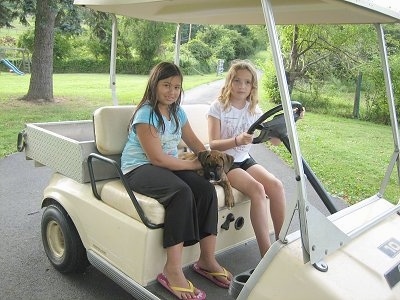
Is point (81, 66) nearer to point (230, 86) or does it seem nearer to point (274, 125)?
point (230, 86)

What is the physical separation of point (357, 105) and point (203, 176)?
940 centimetres

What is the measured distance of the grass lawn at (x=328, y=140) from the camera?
18.9ft

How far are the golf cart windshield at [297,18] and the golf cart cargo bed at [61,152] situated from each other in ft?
3.10

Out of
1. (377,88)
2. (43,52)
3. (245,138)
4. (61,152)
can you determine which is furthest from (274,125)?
(43,52)

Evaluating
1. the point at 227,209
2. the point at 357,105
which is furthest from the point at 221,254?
the point at 357,105

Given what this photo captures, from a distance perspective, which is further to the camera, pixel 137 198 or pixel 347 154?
pixel 347 154

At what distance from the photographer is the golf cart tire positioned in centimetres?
293

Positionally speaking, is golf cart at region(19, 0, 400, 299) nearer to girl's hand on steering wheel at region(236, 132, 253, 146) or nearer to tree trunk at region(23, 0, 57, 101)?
girl's hand on steering wheel at region(236, 132, 253, 146)

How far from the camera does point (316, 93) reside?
12.0 m

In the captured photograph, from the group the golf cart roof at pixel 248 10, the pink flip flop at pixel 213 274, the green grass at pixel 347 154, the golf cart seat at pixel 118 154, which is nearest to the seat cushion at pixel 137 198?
the golf cart seat at pixel 118 154

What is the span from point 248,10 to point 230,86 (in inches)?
21.8

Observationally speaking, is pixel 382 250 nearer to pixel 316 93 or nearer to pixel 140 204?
pixel 140 204

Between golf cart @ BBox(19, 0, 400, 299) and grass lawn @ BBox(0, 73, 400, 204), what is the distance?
1124 mm

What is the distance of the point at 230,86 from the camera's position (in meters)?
3.12
